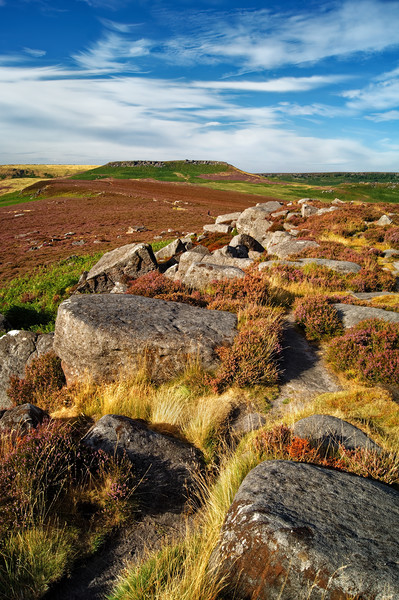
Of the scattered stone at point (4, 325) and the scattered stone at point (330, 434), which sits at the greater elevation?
the scattered stone at point (330, 434)

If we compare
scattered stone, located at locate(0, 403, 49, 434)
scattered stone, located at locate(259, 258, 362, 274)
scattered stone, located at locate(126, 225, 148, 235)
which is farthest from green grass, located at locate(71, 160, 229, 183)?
scattered stone, located at locate(0, 403, 49, 434)

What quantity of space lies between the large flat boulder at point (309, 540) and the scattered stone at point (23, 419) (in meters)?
4.02

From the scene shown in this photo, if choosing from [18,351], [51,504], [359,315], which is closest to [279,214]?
[359,315]

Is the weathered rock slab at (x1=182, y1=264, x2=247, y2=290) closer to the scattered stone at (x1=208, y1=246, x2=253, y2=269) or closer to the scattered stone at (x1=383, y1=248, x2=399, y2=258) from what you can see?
the scattered stone at (x1=208, y1=246, x2=253, y2=269)

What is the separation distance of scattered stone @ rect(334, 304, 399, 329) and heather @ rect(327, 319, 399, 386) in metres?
0.52

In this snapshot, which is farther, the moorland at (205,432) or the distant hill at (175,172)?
the distant hill at (175,172)

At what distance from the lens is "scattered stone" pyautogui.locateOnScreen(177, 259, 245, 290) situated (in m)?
12.3

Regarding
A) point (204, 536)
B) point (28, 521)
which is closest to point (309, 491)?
point (204, 536)

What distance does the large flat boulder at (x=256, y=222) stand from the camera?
27.9 meters

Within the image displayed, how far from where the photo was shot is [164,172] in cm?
15675

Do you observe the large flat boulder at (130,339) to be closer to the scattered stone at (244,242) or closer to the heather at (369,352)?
the heather at (369,352)

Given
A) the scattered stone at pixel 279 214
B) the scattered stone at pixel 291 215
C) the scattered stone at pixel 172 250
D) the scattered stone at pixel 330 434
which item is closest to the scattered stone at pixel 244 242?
the scattered stone at pixel 172 250

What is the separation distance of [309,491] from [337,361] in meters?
4.69

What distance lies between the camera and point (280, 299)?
11023 millimetres
